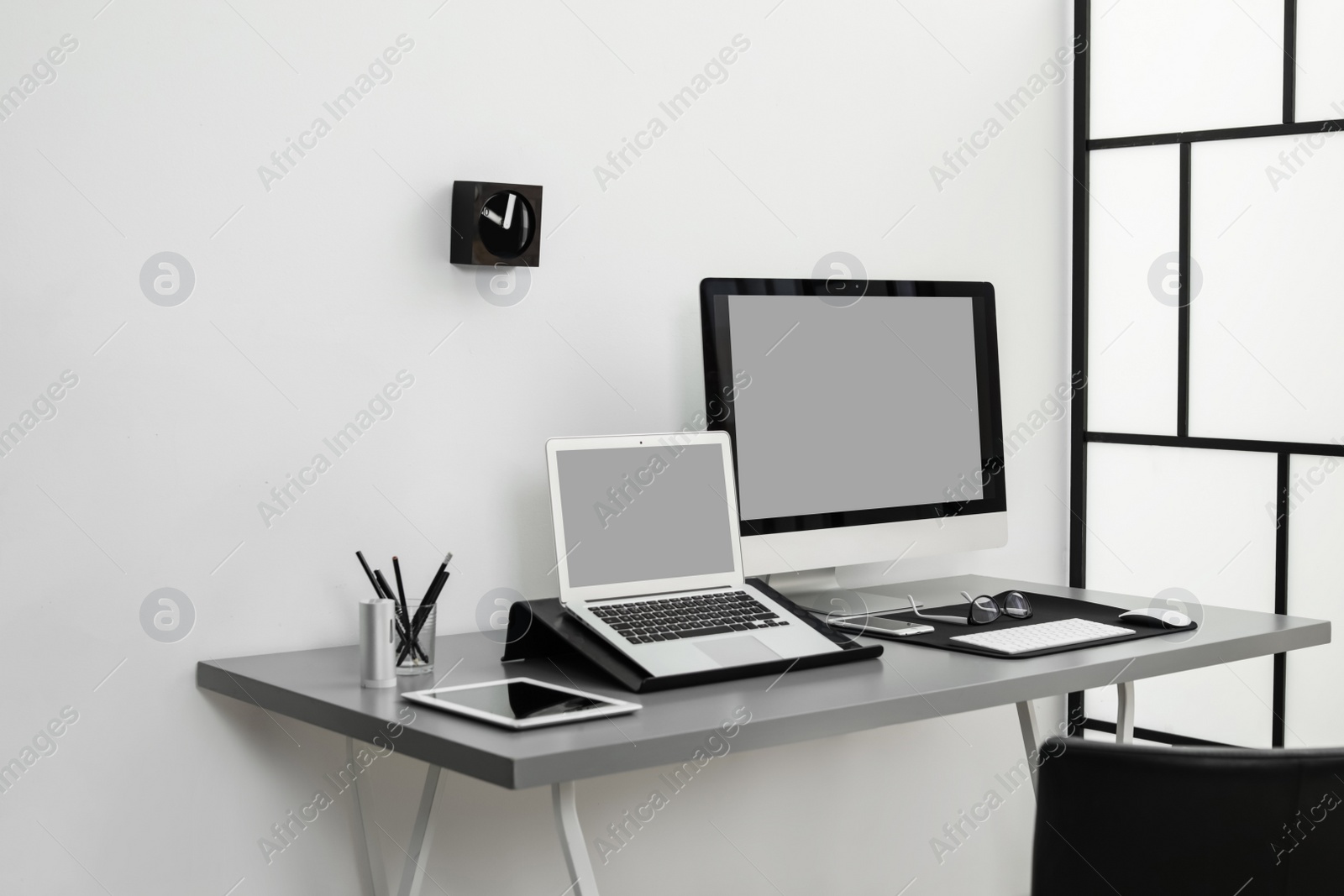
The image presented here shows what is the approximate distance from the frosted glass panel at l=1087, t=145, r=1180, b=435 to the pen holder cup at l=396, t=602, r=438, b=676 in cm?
188

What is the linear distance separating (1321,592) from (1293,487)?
227 mm

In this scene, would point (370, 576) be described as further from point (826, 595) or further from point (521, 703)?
point (826, 595)

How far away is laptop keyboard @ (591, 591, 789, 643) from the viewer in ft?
6.12

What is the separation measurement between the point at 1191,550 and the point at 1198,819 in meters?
1.72

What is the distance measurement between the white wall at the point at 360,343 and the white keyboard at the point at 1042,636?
0.58m

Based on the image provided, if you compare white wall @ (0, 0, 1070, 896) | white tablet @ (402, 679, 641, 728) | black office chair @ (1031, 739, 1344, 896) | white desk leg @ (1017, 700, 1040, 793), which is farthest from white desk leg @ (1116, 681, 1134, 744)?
white tablet @ (402, 679, 641, 728)

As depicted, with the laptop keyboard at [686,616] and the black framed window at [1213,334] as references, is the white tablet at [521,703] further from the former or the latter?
the black framed window at [1213,334]

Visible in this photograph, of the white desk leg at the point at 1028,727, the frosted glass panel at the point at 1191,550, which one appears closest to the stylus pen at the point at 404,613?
the white desk leg at the point at 1028,727

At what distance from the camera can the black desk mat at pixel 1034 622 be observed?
1999 mm

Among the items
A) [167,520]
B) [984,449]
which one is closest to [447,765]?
[167,520]

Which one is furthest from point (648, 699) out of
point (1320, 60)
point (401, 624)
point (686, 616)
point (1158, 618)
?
point (1320, 60)

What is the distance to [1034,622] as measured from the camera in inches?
88.2

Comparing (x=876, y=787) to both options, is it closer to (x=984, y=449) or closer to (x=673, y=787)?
(x=673, y=787)

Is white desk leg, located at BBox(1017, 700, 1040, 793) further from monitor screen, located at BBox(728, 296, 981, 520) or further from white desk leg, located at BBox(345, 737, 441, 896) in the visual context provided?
white desk leg, located at BBox(345, 737, 441, 896)
